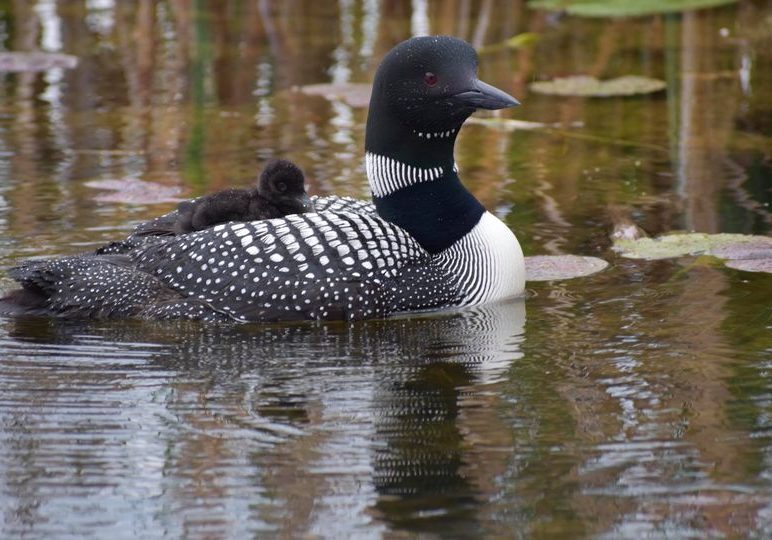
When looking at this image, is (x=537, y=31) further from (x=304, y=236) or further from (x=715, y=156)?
(x=304, y=236)

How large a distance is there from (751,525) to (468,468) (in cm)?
78

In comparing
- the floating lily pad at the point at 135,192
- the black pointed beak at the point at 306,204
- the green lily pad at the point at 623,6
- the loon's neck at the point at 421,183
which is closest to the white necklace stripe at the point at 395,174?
the loon's neck at the point at 421,183

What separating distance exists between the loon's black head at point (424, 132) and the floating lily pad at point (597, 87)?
12.3 ft

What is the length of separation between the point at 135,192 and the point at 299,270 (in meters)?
1.93

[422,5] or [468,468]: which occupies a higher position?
[422,5]

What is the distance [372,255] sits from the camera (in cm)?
557

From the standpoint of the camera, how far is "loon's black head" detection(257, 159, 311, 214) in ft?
18.9

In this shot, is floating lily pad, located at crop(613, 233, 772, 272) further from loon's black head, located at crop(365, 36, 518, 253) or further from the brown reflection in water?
loon's black head, located at crop(365, 36, 518, 253)

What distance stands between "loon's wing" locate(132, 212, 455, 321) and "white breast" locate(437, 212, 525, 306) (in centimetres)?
9

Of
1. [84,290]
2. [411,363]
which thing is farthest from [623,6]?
[411,363]

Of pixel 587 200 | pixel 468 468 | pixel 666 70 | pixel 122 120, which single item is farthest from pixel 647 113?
pixel 468 468

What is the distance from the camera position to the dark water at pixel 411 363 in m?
3.80

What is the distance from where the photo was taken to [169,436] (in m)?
4.29

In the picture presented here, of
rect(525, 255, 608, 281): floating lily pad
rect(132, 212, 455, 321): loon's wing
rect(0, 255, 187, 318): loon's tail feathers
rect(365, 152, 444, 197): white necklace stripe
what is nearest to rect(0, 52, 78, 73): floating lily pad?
rect(0, 255, 187, 318): loon's tail feathers
